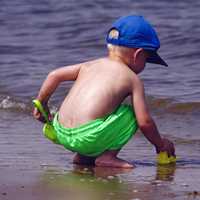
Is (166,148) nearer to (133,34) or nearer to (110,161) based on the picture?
(110,161)

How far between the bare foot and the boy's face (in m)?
0.51

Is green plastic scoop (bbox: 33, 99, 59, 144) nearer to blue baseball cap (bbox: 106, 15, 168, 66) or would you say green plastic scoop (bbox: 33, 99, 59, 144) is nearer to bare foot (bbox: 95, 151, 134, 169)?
bare foot (bbox: 95, 151, 134, 169)

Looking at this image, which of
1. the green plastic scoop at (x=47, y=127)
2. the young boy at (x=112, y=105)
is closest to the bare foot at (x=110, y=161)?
the young boy at (x=112, y=105)

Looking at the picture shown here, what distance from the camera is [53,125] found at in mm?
5977

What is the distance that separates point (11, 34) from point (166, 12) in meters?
2.22

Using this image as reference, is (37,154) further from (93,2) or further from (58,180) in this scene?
(93,2)

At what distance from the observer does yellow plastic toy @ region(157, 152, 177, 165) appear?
595 centimetres

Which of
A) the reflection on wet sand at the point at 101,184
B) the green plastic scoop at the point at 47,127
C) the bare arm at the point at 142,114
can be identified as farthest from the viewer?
the green plastic scoop at the point at 47,127

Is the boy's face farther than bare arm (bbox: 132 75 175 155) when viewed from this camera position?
Yes

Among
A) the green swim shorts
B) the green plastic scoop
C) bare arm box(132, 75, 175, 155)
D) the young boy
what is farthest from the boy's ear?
the green plastic scoop

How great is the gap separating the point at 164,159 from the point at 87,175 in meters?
0.55

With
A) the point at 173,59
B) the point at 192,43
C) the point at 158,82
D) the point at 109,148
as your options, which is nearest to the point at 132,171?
the point at 109,148

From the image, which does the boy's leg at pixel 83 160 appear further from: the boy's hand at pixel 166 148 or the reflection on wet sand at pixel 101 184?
the boy's hand at pixel 166 148

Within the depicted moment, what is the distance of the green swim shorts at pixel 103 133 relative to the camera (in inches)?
225
